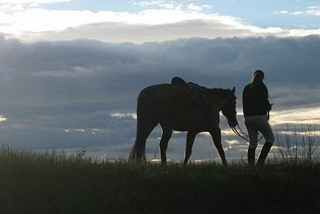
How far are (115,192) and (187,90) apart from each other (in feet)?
19.4

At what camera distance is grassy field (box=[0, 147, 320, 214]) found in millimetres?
10734

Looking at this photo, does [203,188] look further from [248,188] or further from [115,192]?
[115,192]

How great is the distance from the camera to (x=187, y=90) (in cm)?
1678

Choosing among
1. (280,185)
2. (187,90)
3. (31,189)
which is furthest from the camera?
(187,90)

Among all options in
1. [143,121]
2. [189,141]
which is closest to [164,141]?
[143,121]

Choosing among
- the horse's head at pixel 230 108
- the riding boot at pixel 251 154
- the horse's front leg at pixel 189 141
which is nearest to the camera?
the riding boot at pixel 251 154

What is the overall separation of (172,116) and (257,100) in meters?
2.29

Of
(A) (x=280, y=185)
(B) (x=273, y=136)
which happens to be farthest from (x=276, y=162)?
(A) (x=280, y=185)

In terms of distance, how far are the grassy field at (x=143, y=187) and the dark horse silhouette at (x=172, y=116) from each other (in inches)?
94.6

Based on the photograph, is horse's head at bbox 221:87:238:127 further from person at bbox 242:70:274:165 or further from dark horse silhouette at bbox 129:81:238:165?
person at bbox 242:70:274:165

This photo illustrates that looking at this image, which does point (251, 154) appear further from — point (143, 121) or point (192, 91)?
point (143, 121)

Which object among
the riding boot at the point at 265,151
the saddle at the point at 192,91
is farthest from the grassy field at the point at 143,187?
the saddle at the point at 192,91

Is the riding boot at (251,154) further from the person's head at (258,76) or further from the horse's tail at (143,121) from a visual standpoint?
the horse's tail at (143,121)

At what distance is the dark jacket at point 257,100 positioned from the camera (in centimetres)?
1587
